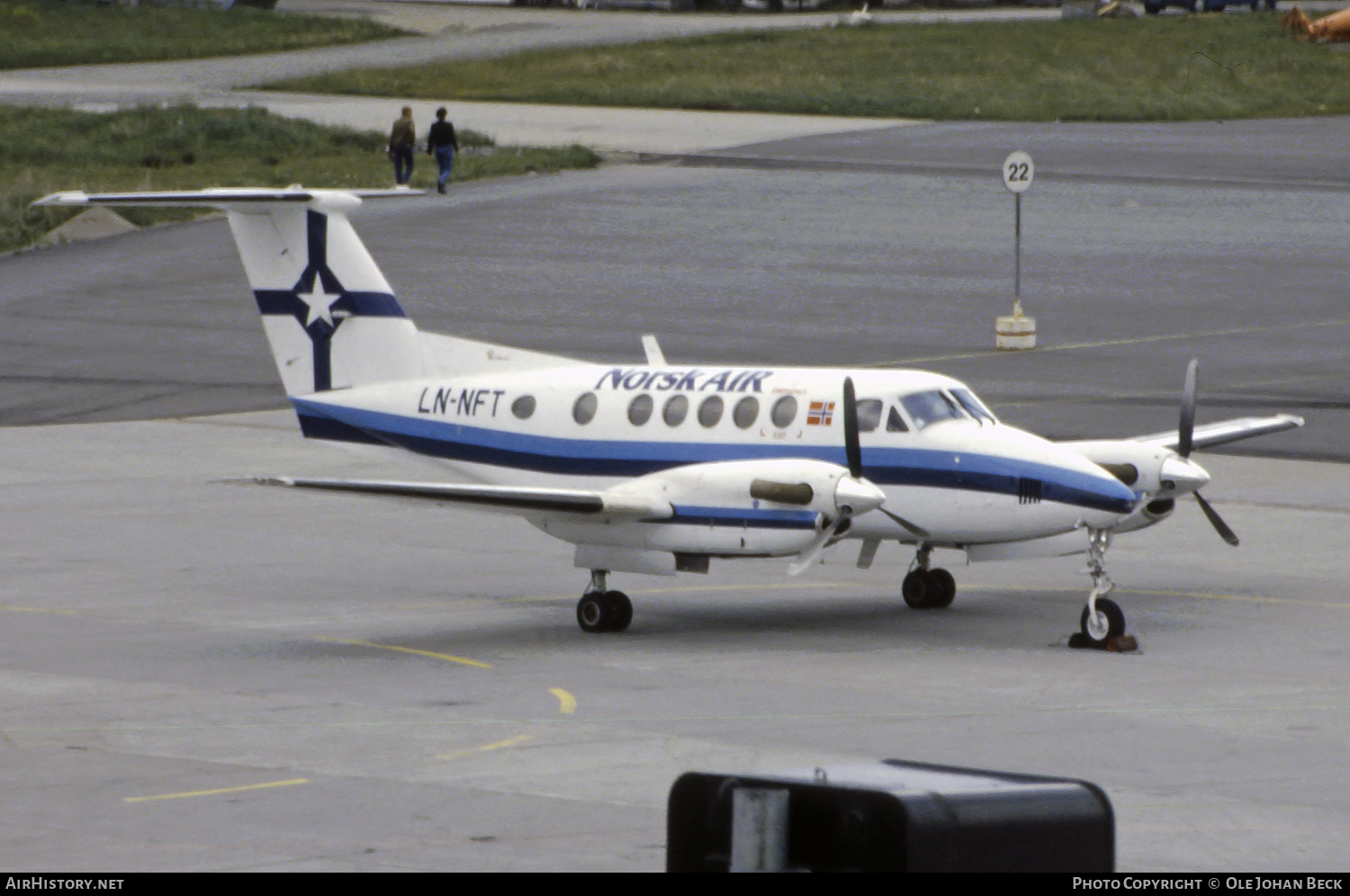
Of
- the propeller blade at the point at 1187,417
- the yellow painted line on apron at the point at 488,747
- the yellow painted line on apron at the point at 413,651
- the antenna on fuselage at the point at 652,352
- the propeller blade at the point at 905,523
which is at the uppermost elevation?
the antenna on fuselage at the point at 652,352

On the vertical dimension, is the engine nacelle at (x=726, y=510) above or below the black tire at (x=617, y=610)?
above

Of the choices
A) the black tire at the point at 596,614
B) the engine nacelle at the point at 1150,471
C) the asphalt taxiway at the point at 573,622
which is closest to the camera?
the asphalt taxiway at the point at 573,622

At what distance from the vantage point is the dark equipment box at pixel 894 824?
5.99 meters

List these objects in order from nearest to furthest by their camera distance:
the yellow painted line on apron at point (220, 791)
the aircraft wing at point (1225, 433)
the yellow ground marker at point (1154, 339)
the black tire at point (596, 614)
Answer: the yellow painted line on apron at point (220, 791), the black tire at point (596, 614), the aircraft wing at point (1225, 433), the yellow ground marker at point (1154, 339)

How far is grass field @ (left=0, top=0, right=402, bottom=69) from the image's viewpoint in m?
93.0

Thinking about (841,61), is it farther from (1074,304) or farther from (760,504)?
(760,504)

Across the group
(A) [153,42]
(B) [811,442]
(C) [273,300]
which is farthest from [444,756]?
(A) [153,42]

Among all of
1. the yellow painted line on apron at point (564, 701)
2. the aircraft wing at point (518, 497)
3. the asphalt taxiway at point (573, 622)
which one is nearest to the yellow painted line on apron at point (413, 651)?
the asphalt taxiway at point (573, 622)

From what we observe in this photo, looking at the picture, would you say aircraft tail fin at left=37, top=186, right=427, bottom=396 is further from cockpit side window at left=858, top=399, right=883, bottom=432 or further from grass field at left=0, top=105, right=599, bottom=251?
grass field at left=0, top=105, right=599, bottom=251

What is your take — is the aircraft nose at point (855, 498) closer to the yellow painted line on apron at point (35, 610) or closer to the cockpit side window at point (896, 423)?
the cockpit side window at point (896, 423)

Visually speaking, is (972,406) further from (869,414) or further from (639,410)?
(639,410)

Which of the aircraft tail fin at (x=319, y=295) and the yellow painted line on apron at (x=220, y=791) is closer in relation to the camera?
the yellow painted line on apron at (x=220, y=791)

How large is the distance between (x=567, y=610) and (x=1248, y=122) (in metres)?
57.9

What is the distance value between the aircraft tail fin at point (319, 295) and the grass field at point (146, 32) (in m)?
70.1
